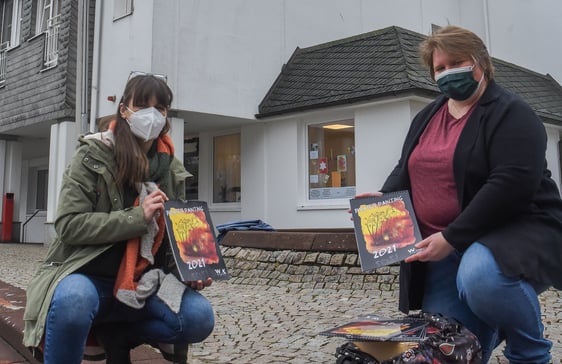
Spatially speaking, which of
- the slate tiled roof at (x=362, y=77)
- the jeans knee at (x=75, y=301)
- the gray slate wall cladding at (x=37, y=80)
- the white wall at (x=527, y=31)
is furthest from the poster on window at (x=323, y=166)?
the jeans knee at (x=75, y=301)

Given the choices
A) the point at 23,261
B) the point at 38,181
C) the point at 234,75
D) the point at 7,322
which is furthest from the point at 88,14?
the point at 7,322

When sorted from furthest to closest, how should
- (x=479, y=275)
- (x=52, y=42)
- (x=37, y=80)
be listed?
(x=37, y=80) → (x=52, y=42) → (x=479, y=275)

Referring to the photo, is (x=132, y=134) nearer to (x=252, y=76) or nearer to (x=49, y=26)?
(x=252, y=76)

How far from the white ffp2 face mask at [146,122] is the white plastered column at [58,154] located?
1047 cm

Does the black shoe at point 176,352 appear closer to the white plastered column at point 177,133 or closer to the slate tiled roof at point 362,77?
the slate tiled roof at point 362,77

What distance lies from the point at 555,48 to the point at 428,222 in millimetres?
15333

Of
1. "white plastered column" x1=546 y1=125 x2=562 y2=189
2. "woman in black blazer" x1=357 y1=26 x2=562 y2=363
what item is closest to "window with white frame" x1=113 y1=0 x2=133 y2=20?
"white plastered column" x1=546 y1=125 x2=562 y2=189

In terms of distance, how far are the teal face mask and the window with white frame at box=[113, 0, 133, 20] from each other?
975cm

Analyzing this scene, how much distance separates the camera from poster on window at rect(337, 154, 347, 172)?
34.2 feet

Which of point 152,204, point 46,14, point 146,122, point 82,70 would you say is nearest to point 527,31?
point 82,70

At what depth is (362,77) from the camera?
1002 centimetres

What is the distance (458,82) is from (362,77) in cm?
768

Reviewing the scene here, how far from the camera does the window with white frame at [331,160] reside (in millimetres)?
10336

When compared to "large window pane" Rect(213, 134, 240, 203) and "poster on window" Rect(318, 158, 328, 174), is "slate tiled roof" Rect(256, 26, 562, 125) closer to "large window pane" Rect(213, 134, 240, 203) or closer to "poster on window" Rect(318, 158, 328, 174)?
"poster on window" Rect(318, 158, 328, 174)
